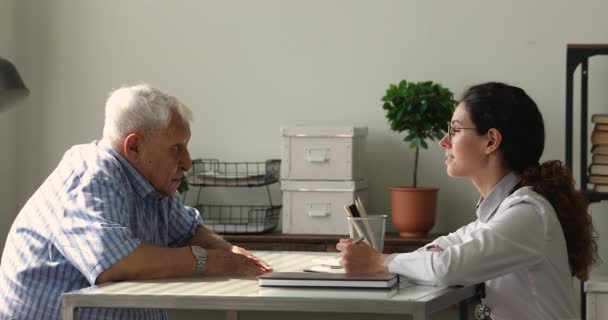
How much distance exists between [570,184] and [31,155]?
8.98 feet

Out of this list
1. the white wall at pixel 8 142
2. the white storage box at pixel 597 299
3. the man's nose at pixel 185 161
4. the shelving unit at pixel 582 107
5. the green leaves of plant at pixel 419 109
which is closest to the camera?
the man's nose at pixel 185 161

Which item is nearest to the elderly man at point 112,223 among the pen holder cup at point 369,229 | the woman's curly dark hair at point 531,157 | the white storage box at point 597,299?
the pen holder cup at point 369,229

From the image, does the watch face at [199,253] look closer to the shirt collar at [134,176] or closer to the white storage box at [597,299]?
the shirt collar at [134,176]

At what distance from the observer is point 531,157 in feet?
7.37

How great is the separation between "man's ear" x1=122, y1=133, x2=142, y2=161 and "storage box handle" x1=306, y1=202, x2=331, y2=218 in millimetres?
Answer: 1592

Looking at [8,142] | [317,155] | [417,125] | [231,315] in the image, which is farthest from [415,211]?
[8,142]

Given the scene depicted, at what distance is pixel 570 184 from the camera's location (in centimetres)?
218

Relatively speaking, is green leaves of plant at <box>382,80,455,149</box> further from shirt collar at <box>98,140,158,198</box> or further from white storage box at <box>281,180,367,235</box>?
shirt collar at <box>98,140,158,198</box>

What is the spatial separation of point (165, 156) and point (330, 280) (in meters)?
0.64

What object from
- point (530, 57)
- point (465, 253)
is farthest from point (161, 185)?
point (530, 57)

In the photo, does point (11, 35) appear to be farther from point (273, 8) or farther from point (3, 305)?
point (3, 305)

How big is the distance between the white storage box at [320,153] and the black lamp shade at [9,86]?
1.86 metres

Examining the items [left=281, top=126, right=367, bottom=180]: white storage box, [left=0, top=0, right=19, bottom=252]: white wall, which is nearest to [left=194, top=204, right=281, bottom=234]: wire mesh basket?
[left=281, top=126, right=367, bottom=180]: white storage box

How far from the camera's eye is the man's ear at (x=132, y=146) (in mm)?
2311
